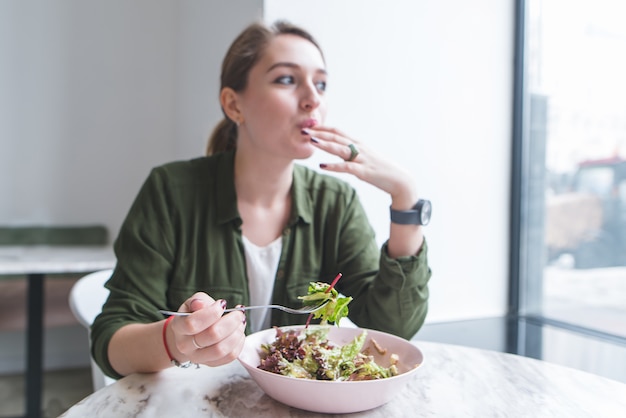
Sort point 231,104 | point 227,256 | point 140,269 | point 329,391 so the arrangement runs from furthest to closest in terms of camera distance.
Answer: point 231,104 < point 227,256 < point 140,269 < point 329,391

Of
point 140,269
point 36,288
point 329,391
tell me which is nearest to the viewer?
point 329,391

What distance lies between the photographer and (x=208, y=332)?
70 cm

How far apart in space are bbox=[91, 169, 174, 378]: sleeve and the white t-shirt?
185 millimetres

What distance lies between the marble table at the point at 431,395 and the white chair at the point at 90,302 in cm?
39

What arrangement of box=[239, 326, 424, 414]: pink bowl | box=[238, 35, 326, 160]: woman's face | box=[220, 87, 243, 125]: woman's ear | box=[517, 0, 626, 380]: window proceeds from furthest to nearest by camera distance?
box=[517, 0, 626, 380]: window < box=[220, 87, 243, 125]: woman's ear < box=[238, 35, 326, 160]: woman's face < box=[239, 326, 424, 414]: pink bowl

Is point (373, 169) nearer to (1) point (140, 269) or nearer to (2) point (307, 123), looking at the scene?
(2) point (307, 123)

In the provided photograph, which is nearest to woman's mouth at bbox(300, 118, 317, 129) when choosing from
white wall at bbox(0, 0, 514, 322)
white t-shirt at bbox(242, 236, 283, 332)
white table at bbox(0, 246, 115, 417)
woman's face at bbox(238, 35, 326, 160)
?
woman's face at bbox(238, 35, 326, 160)

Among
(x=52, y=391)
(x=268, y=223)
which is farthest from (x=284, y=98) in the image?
(x=52, y=391)

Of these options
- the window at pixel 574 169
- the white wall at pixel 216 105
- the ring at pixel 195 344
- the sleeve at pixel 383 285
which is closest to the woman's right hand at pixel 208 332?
the ring at pixel 195 344

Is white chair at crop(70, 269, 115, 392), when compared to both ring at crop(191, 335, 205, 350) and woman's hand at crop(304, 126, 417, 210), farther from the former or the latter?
woman's hand at crop(304, 126, 417, 210)

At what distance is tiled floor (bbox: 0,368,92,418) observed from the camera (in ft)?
8.46

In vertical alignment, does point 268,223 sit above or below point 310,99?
below

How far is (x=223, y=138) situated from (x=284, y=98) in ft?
1.08

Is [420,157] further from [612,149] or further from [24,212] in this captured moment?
→ [24,212]
